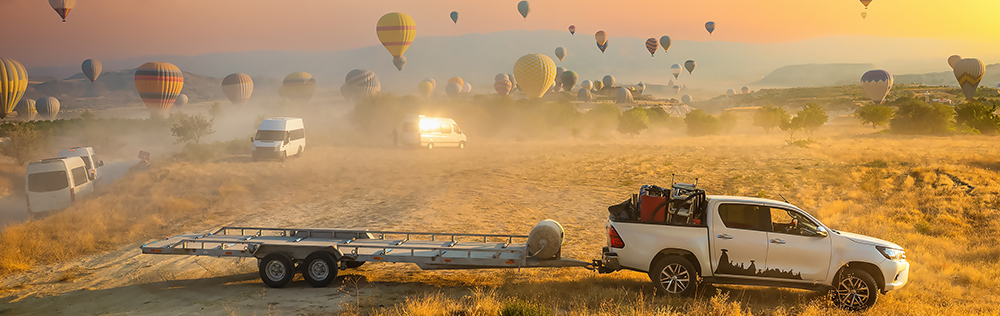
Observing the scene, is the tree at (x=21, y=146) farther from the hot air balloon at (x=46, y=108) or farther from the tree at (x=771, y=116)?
the hot air balloon at (x=46, y=108)

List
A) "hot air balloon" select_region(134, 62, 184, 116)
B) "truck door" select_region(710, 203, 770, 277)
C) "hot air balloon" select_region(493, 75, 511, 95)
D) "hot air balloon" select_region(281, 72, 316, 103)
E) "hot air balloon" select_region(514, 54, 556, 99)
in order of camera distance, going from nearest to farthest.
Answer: "truck door" select_region(710, 203, 770, 277), "hot air balloon" select_region(134, 62, 184, 116), "hot air balloon" select_region(514, 54, 556, 99), "hot air balloon" select_region(281, 72, 316, 103), "hot air balloon" select_region(493, 75, 511, 95)

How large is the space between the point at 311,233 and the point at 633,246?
664 centimetres

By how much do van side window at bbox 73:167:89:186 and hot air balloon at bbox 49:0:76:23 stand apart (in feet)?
221

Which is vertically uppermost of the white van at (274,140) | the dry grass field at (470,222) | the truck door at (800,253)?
the white van at (274,140)

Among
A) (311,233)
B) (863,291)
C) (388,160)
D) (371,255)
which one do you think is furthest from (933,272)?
(388,160)

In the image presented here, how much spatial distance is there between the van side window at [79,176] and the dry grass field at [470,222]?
1.25 m

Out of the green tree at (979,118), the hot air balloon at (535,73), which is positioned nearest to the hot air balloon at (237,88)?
the hot air balloon at (535,73)

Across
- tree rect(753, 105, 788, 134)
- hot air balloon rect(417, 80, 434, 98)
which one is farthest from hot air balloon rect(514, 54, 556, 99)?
hot air balloon rect(417, 80, 434, 98)

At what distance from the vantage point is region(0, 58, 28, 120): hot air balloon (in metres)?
52.1

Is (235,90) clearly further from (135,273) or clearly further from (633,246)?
→ (633,246)

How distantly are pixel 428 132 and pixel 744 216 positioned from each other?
1260 inches

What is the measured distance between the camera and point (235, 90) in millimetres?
96312

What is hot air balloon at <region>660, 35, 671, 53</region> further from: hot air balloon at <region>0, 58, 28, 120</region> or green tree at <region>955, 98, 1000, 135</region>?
hot air balloon at <region>0, 58, 28, 120</region>

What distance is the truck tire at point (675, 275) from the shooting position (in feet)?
28.3
